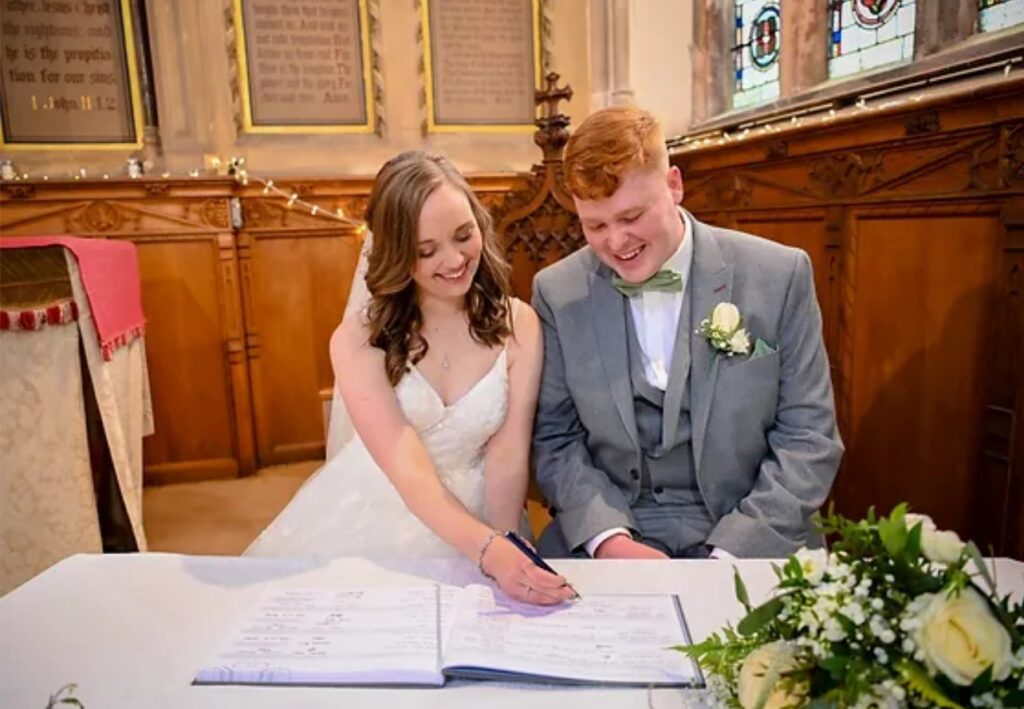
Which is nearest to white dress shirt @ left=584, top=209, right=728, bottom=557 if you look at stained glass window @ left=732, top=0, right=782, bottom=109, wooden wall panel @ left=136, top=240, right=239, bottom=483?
stained glass window @ left=732, top=0, right=782, bottom=109

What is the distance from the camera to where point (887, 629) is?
62 centimetres

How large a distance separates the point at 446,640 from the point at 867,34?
12.0ft

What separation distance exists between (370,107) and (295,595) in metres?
4.58

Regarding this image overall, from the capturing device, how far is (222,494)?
4.52 meters

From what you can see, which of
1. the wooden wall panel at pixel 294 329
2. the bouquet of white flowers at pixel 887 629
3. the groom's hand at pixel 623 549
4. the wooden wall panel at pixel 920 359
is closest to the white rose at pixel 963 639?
the bouquet of white flowers at pixel 887 629

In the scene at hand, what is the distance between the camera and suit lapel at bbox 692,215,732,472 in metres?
1.72

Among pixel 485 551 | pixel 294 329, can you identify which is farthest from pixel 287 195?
pixel 485 551

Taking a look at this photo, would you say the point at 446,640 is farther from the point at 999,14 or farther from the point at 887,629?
the point at 999,14

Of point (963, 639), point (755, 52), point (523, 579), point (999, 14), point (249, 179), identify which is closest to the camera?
point (963, 639)

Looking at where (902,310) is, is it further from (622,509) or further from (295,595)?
(295,595)

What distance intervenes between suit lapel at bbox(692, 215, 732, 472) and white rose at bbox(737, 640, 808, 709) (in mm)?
1042

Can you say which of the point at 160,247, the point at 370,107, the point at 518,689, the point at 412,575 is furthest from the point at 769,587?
the point at 370,107

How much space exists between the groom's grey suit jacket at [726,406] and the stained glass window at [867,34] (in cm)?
225

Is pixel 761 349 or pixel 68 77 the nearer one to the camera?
pixel 761 349
